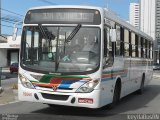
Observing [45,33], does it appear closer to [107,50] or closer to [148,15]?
[107,50]

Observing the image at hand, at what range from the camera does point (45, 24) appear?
12.1 m

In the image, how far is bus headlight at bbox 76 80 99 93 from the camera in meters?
11.4

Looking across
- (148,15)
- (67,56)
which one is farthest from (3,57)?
(67,56)

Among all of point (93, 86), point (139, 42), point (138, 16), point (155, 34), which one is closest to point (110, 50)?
point (93, 86)

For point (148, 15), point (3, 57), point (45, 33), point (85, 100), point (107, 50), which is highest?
point (148, 15)

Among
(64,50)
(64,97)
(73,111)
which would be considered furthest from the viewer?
(73,111)

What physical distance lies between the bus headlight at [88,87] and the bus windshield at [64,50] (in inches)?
14.4

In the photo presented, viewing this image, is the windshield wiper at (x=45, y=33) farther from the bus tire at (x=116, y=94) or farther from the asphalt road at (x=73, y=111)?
the bus tire at (x=116, y=94)

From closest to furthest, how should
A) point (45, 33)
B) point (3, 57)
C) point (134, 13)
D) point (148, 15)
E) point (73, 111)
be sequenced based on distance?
point (45, 33)
point (73, 111)
point (134, 13)
point (3, 57)
point (148, 15)

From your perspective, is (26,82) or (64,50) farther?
(26,82)

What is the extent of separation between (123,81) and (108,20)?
3.11 meters

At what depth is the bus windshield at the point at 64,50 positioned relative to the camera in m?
11.6

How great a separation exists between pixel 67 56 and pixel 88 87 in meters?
1.05

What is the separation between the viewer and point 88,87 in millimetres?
11398
